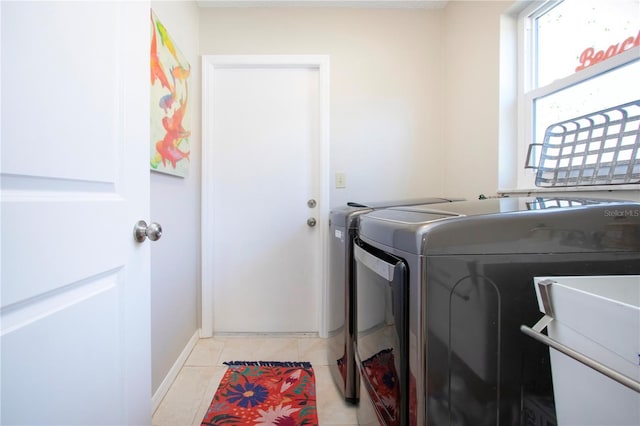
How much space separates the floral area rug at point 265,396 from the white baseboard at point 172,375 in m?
0.26

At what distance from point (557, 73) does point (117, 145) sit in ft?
6.30

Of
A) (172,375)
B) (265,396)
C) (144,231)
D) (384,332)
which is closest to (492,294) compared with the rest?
(384,332)

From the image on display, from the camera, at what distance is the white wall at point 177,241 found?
1.36 meters

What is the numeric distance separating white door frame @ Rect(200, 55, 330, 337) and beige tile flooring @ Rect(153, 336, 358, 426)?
18cm

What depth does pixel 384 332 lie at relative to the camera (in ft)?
2.71

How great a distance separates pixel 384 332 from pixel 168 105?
1.53 metres

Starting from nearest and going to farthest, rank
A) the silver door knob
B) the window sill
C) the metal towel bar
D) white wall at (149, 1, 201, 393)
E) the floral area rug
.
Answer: the metal towel bar < the silver door knob < the window sill < the floral area rug < white wall at (149, 1, 201, 393)

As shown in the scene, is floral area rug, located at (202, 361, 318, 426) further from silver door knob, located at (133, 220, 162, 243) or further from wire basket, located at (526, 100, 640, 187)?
wire basket, located at (526, 100, 640, 187)

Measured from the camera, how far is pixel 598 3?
45.1 inches

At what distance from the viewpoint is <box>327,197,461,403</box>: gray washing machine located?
1.28 meters

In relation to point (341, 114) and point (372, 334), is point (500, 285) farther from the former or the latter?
point (341, 114)

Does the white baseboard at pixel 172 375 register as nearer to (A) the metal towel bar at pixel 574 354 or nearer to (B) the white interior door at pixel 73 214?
(B) the white interior door at pixel 73 214

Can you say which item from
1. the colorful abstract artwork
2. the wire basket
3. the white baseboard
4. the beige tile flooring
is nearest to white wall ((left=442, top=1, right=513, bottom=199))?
the wire basket

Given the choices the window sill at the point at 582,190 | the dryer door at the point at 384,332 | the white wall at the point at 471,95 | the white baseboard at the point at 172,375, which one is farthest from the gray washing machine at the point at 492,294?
the white baseboard at the point at 172,375
